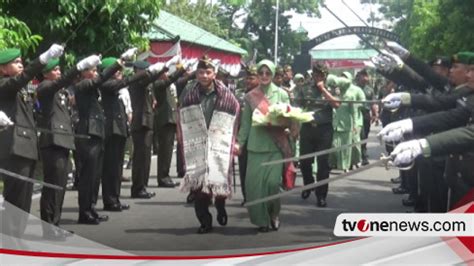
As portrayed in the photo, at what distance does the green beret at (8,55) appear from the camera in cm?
319

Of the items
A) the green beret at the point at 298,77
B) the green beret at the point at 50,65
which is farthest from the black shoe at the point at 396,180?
the green beret at the point at 50,65

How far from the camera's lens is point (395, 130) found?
108 inches

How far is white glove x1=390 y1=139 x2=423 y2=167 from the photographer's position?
2711 mm

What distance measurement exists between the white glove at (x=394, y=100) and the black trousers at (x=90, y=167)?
1.19 m

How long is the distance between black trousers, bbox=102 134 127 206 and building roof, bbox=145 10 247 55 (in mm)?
598

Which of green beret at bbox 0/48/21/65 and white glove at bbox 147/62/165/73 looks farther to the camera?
green beret at bbox 0/48/21/65

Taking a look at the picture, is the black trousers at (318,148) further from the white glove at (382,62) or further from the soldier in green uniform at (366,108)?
the white glove at (382,62)

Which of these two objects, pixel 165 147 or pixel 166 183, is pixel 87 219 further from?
pixel 165 147

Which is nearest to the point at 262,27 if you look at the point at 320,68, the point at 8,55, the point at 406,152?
the point at 320,68

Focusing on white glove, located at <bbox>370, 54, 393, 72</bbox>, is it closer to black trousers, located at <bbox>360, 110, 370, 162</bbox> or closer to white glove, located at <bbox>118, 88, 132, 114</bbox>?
black trousers, located at <bbox>360, 110, 370, 162</bbox>

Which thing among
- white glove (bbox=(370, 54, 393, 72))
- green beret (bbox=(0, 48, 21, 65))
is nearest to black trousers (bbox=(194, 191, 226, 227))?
white glove (bbox=(370, 54, 393, 72))

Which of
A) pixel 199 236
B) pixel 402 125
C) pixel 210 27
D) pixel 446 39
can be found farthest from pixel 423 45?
pixel 199 236

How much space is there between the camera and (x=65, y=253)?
2.99 metres

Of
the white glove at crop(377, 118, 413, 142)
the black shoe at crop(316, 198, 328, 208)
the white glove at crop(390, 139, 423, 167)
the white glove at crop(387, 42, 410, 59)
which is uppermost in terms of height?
the white glove at crop(387, 42, 410, 59)
